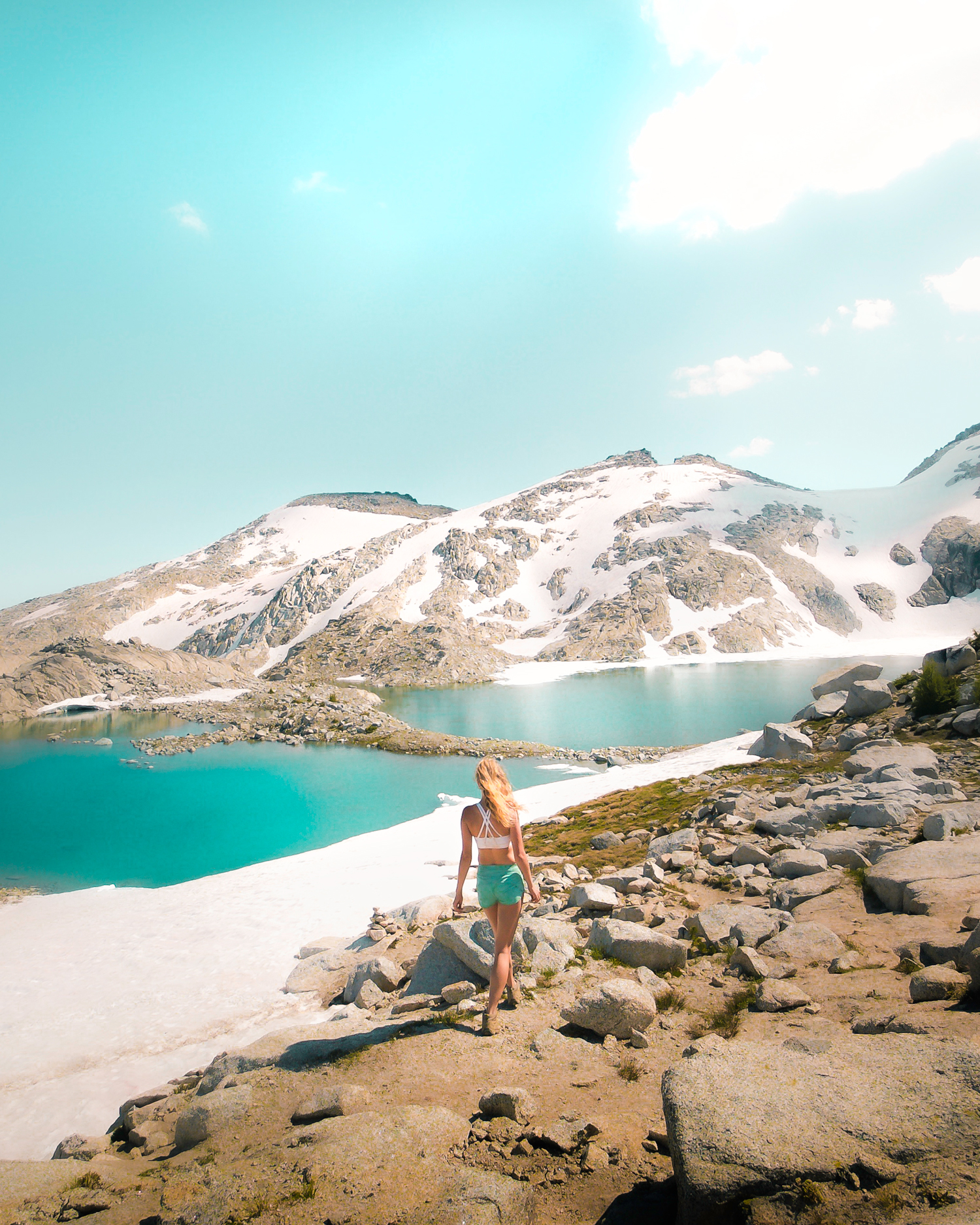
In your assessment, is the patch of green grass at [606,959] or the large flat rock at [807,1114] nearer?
the large flat rock at [807,1114]

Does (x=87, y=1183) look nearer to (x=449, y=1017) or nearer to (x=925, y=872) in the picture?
(x=449, y=1017)

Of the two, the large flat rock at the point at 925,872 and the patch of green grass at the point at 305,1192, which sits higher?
the patch of green grass at the point at 305,1192

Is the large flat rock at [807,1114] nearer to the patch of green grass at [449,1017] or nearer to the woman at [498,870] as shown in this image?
the woman at [498,870]

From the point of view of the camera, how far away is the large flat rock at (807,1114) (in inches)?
Answer: 141

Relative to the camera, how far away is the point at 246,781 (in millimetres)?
53188

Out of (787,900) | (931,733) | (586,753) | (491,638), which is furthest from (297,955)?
(491,638)

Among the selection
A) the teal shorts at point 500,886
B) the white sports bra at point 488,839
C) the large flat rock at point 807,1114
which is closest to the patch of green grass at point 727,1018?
the large flat rock at point 807,1114

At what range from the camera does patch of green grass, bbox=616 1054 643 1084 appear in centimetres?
617

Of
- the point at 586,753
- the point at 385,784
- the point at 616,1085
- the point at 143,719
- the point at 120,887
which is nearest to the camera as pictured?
the point at 616,1085

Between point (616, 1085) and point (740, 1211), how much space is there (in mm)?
2894

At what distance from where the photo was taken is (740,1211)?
138 inches

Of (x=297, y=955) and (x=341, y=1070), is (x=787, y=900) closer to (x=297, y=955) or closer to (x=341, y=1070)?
(x=341, y=1070)

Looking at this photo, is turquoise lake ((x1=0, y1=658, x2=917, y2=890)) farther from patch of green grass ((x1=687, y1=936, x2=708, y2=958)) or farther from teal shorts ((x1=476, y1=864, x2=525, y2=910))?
teal shorts ((x1=476, y1=864, x2=525, y2=910))

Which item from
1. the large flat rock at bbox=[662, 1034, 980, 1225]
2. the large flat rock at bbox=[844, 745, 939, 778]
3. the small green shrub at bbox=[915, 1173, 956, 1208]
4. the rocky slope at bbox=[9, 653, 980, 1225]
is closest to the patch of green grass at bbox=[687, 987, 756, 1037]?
the rocky slope at bbox=[9, 653, 980, 1225]
